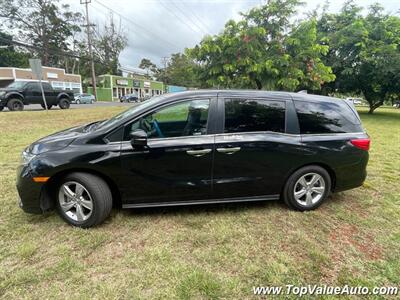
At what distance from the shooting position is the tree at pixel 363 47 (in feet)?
48.9

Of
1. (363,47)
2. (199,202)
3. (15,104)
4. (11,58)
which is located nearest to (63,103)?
(15,104)

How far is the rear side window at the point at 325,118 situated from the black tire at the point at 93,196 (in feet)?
8.29

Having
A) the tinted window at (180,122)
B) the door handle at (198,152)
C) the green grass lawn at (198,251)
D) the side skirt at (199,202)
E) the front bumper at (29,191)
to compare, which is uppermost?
the tinted window at (180,122)

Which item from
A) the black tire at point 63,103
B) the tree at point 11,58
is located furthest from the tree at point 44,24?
the black tire at point 63,103

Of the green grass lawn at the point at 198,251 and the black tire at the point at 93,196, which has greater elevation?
the black tire at the point at 93,196

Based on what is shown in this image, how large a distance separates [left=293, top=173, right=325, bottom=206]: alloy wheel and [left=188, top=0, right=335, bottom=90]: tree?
785 cm

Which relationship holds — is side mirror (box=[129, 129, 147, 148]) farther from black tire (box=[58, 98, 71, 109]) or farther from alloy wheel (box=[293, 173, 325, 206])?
black tire (box=[58, 98, 71, 109])

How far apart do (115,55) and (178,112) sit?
58.0 m

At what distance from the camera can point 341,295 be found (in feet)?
6.54

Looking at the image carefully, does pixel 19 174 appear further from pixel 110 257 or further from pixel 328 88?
pixel 328 88

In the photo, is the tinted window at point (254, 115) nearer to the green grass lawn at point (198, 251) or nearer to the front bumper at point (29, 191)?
the green grass lawn at point (198, 251)

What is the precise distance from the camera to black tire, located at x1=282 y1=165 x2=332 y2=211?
3203mm

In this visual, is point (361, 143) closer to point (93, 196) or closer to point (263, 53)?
point (93, 196)

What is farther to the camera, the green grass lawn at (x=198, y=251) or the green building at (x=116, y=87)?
the green building at (x=116, y=87)
